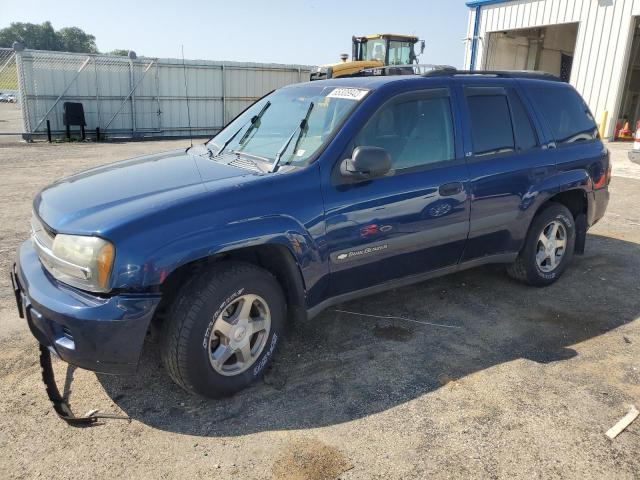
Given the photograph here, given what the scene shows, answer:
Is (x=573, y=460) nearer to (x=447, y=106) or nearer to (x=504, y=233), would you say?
(x=504, y=233)

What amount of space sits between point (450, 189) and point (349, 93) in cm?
100

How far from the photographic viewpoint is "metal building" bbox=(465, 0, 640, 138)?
15641 millimetres

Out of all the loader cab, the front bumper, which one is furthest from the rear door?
the loader cab

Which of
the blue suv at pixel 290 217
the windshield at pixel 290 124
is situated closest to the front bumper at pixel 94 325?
the blue suv at pixel 290 217

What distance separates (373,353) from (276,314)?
0.84 m

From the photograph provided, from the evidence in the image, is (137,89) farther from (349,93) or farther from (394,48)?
(349,93)

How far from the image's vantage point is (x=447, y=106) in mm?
3896

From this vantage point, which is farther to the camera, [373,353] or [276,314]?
[373,353]

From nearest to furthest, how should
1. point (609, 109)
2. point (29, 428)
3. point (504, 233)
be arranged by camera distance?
1. point (29, 428)
2. point (504, 233)
3. point (609, 109)

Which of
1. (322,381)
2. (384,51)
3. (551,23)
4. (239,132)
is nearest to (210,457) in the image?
(322,381)

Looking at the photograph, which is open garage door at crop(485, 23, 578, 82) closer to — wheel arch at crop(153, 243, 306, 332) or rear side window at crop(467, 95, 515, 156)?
rear side window at crop(467, 95, 515, 156)

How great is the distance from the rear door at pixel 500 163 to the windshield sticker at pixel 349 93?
0.91m

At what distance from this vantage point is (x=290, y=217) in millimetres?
3051

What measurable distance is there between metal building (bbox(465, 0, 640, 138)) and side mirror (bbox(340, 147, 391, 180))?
616 inches
